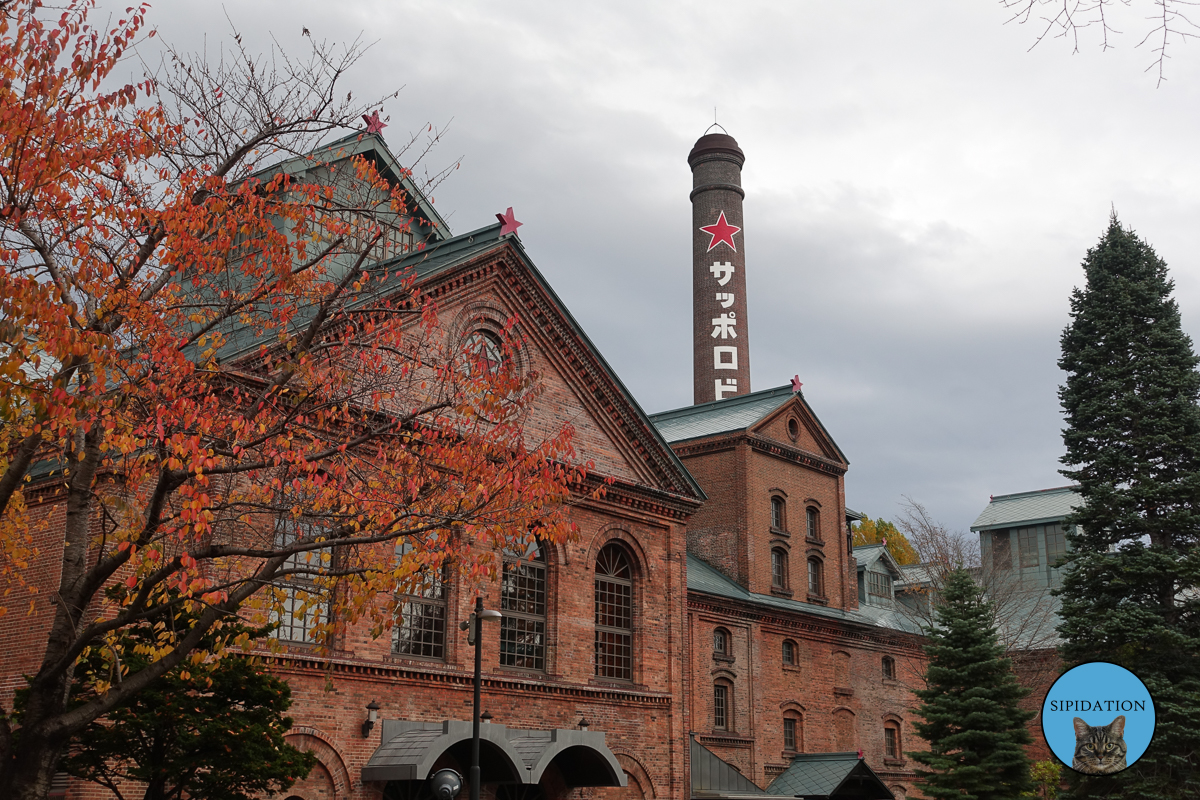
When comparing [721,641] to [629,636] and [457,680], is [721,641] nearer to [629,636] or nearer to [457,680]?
[629,636]

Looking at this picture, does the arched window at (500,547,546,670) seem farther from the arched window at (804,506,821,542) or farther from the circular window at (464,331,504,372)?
the arched window at (804,506,821,542)

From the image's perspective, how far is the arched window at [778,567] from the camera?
120 ft

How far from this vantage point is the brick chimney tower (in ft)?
173

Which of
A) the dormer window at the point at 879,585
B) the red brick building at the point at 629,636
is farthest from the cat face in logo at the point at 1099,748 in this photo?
the dormer window at the point at 879,585

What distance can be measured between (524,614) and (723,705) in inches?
463

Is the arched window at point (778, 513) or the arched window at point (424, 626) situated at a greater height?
the arched window at point (778, 513)

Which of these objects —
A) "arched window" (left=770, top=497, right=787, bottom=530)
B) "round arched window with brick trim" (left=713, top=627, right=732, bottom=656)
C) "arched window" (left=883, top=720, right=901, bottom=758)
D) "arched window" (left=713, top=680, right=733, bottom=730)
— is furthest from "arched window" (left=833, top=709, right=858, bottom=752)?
"arched window" (left=770, top=497, right=787, bottom=530)

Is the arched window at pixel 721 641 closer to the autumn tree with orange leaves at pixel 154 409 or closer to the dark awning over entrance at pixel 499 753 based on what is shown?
the dark awning over entrance at pixel 499 753

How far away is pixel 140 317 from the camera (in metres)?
11.3

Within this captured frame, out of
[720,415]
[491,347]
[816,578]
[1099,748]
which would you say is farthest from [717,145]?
[1099,748]

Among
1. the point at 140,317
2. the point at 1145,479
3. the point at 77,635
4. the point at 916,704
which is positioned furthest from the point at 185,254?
the point at 916,704

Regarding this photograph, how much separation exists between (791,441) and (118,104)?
99.0 ft

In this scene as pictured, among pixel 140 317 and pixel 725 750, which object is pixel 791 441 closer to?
pixel 725 750

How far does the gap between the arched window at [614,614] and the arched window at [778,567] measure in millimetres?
12071
